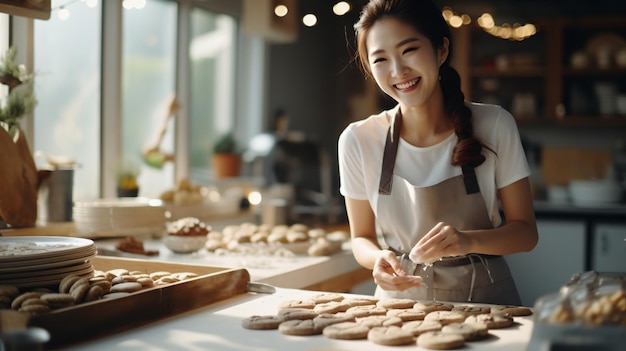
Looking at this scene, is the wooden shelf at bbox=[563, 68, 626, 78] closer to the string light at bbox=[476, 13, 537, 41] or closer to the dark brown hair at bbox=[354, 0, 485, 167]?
the string light at bbox=[476, 13, 537, 41]

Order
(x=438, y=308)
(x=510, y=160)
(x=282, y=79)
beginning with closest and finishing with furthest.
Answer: (x=438, y=308)
(x=510, y=160)
(x=282, y=79)

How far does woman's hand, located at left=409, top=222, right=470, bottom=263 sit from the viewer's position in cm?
180

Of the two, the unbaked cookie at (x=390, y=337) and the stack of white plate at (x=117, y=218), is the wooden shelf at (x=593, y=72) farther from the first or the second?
the unbaked cookie at (x=390, y=337)

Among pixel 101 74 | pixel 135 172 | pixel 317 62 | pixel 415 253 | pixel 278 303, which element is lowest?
pixel 278 303

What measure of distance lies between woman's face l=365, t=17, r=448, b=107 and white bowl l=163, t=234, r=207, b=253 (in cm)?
103

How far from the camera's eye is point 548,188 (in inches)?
223

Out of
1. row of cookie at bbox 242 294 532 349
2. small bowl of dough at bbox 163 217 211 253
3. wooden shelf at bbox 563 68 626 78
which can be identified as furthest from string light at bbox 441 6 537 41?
row of cookie at bbox 242 294 532 349

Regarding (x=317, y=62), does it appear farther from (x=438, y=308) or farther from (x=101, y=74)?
(x=438, y=308)

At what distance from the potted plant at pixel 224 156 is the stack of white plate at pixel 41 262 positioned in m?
2.93

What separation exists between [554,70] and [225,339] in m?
4.90

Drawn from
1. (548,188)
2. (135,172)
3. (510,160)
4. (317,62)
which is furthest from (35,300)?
(317,62)

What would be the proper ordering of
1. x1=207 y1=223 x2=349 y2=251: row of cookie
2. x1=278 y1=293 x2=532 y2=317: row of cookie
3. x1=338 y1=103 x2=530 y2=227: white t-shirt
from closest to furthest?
x1=278 y1=293 x2=532 y2=317: row of cookie
x1=338 y1=103 x2=530 y2=227: white t-shirt
x1=207 y1=223 x2=349 y2=251: row of cookie

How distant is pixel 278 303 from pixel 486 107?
2.88 ft

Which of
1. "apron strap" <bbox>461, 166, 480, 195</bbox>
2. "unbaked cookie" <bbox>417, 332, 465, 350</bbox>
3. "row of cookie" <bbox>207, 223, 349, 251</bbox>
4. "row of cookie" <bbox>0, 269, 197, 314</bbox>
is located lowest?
"unbaked cookie" <bbox>417, 332, 465, 350</bbox>
